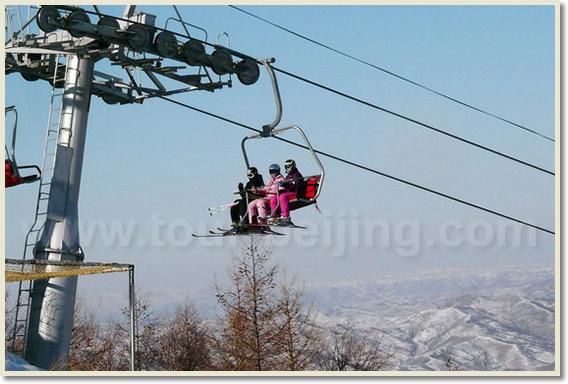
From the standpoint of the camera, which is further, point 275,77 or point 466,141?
point 466,141

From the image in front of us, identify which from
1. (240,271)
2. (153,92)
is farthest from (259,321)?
(153,92)

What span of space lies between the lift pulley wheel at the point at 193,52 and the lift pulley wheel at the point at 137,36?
2.82ft

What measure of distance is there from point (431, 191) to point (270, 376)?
584 centimetres

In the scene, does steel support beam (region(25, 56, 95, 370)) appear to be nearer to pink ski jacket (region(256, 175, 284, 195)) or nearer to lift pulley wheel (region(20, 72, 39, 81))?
lift pulley wheel (region(20, 72, 39, 81))

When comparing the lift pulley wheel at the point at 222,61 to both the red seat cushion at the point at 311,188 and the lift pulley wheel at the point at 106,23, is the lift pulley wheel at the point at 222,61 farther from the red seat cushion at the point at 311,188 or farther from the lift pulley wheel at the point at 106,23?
the red seat cushion at the point at 311,188

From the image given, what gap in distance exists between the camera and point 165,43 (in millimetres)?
17875

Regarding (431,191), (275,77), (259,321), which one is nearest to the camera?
(275,77)

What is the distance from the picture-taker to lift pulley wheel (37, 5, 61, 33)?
16.8 m

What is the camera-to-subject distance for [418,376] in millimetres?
12156

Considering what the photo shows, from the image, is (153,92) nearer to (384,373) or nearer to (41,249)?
(41,249)

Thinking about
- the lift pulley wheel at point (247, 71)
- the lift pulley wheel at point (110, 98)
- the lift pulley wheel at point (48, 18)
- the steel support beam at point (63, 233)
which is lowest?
the steel support beam at point (63, 233)

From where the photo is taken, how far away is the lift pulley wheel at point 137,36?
17422 millimetres

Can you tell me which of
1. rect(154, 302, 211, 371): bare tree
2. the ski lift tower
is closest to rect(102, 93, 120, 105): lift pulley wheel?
the ski lift tower

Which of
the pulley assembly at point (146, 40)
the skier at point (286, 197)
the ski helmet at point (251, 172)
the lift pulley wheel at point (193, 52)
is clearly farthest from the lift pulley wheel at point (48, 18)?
the skier at point (286, 197)
